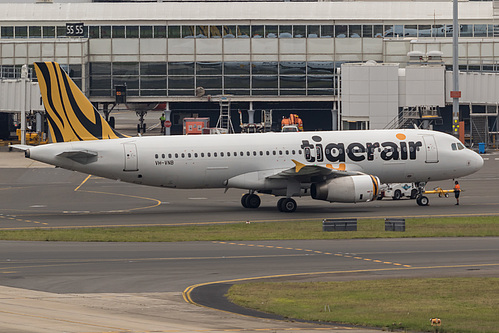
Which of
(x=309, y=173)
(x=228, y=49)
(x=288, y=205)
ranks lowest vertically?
(x=288, y=205)

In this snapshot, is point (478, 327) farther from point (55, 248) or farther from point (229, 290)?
point (55, 248)

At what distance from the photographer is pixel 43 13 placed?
392 feet

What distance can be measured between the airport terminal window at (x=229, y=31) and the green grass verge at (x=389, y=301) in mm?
83213

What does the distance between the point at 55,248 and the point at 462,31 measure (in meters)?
86.5

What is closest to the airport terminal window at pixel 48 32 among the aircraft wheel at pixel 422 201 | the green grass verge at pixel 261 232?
the aircraft wheel at pixel 422 201

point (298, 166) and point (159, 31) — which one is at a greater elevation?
point (159, 31)

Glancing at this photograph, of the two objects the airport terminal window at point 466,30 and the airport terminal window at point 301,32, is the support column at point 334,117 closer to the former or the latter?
the airport terminal window at point 301,32

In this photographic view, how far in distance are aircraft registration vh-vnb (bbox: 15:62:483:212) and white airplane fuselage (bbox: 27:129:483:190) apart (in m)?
0.06

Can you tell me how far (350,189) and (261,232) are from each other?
873 centimetres

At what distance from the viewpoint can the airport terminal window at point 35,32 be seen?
118 meters

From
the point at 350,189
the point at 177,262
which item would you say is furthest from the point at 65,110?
the point at 177,262

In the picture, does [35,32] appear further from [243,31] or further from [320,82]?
[320,82]

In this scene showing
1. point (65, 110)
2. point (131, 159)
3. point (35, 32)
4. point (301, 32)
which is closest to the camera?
point (131, 159)

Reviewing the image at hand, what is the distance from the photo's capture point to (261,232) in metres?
48.5
